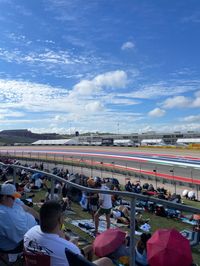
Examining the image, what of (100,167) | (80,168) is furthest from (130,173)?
(80,168)

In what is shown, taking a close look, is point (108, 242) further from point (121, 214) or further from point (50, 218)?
point (121, 214)

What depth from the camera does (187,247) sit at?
4.07 meters

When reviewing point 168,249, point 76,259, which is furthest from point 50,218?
point 168,249

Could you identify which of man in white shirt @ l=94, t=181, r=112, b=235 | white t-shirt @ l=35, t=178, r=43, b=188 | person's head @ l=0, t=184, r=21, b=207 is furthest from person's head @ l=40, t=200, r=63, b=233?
white t-shirt @ l=35, t=178, r=43, b=188

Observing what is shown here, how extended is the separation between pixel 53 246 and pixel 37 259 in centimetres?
19

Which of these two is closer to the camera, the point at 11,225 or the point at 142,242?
the point at 11,225

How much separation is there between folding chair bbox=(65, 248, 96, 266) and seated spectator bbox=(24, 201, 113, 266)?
0.30 feet

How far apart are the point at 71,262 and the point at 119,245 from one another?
220 cm

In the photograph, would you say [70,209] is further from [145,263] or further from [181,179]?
[181,179]

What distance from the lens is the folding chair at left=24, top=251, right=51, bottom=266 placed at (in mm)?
2898

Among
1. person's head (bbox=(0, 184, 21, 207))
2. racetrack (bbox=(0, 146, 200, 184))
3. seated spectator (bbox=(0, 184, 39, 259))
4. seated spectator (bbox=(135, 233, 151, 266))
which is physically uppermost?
person's head (bbox=(0, 184, 21, 207))

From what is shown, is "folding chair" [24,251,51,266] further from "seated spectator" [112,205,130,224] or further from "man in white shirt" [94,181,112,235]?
"man in white shirt" [94,181,112,235]

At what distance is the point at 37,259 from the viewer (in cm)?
296

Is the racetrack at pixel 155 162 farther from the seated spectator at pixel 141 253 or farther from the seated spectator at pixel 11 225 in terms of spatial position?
the seated spectator at pixel 11 225
